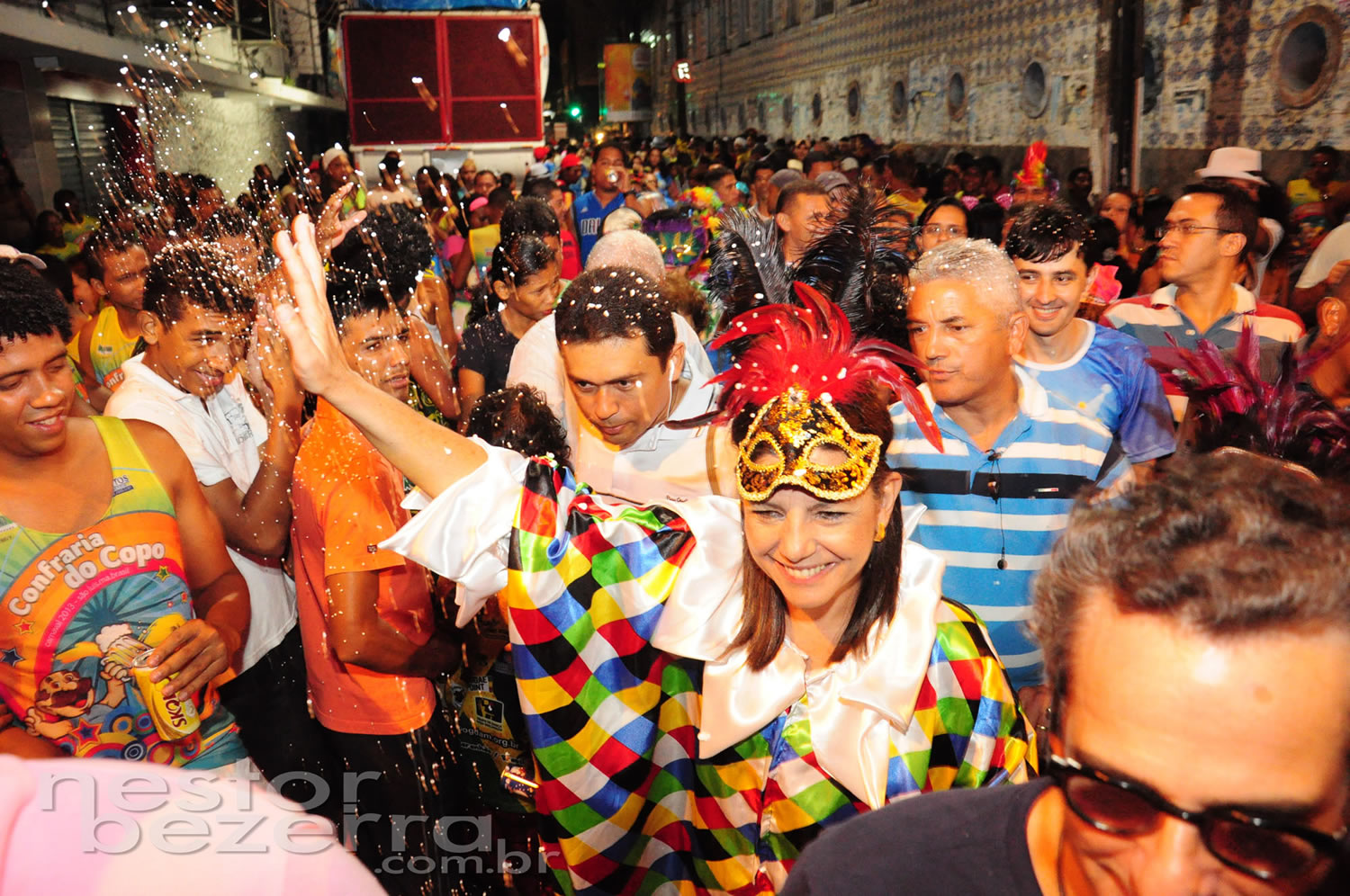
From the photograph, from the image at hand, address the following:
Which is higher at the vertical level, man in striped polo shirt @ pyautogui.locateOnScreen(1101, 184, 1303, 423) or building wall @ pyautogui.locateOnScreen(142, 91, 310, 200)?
building wall @ pyautogui.locateOnScreen(142, 91, 310, 200)

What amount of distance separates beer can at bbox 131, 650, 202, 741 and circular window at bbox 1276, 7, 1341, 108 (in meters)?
9.16

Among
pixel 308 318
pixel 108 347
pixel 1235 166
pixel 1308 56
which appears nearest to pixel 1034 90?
pixel 1308 56

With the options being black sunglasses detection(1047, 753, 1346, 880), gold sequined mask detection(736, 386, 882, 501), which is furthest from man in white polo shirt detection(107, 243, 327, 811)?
black sunglasses detection(1047, 753, 1346, 880)

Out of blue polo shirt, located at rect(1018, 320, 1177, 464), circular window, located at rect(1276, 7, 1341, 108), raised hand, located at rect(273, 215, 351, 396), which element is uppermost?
circular window, located at rect(1276, 7, 1341, 108)

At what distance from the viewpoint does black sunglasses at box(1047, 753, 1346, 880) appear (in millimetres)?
826

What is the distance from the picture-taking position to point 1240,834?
0.83m

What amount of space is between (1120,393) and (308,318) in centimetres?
237

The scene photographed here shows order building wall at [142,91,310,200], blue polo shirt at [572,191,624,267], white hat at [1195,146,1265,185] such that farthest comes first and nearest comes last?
building wall at [142,91,310,200] → blue polo shirt at [572,191,624,267] → white hat at [1195,146,1265,185]

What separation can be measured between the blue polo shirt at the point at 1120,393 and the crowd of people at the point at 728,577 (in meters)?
0.02

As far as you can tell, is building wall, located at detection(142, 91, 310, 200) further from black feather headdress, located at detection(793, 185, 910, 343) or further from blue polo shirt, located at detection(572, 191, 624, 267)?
black feather headdress, located at detection(793, 185, 910, 343)

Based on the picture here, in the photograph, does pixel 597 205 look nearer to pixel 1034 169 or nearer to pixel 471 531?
pixel 1034 169

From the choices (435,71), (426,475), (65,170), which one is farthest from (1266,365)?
(65,170)

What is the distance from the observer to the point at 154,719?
2117 millimetres

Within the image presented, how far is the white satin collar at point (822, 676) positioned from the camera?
1805mm
